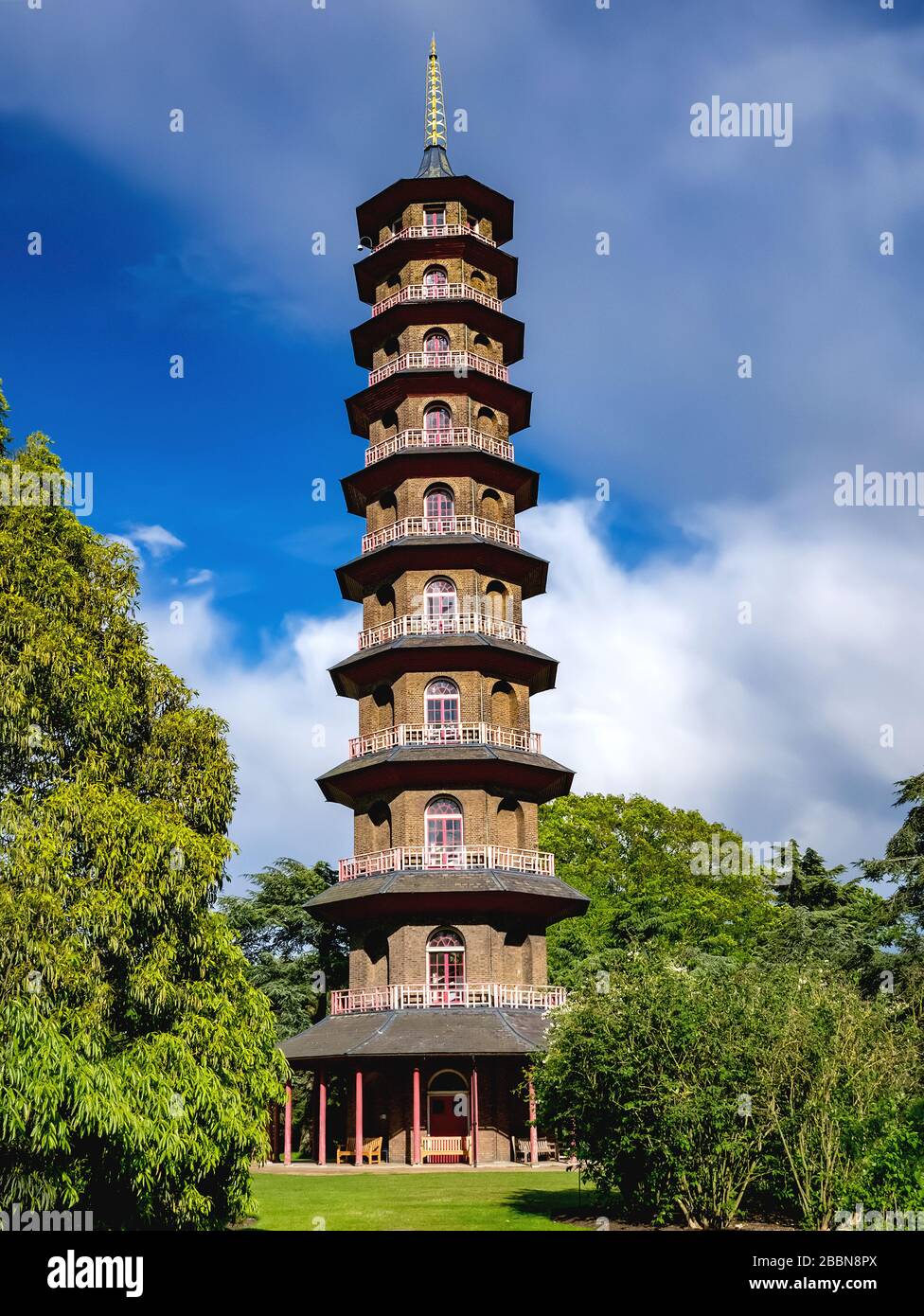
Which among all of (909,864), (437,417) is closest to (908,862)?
(909,864)

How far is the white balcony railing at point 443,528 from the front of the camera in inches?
1308

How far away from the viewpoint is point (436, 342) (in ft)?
117

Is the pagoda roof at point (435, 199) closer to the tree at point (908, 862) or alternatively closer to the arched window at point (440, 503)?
the arched window at point (440, 503)

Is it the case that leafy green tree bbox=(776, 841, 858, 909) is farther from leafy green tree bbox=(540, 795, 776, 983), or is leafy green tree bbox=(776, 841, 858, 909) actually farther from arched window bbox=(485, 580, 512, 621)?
arched window bbox=(485, 580, 512, 621)

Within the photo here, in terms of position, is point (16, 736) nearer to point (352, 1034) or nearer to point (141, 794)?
point (141, 794)

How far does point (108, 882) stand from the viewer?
14.9 metres

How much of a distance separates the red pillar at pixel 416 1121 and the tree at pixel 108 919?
33.5 ft

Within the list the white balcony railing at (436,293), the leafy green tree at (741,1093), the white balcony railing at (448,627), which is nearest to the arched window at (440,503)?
the white balcony railing at (448,627)

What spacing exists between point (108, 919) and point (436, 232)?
2794 cm

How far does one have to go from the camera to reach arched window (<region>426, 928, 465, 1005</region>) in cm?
2895
